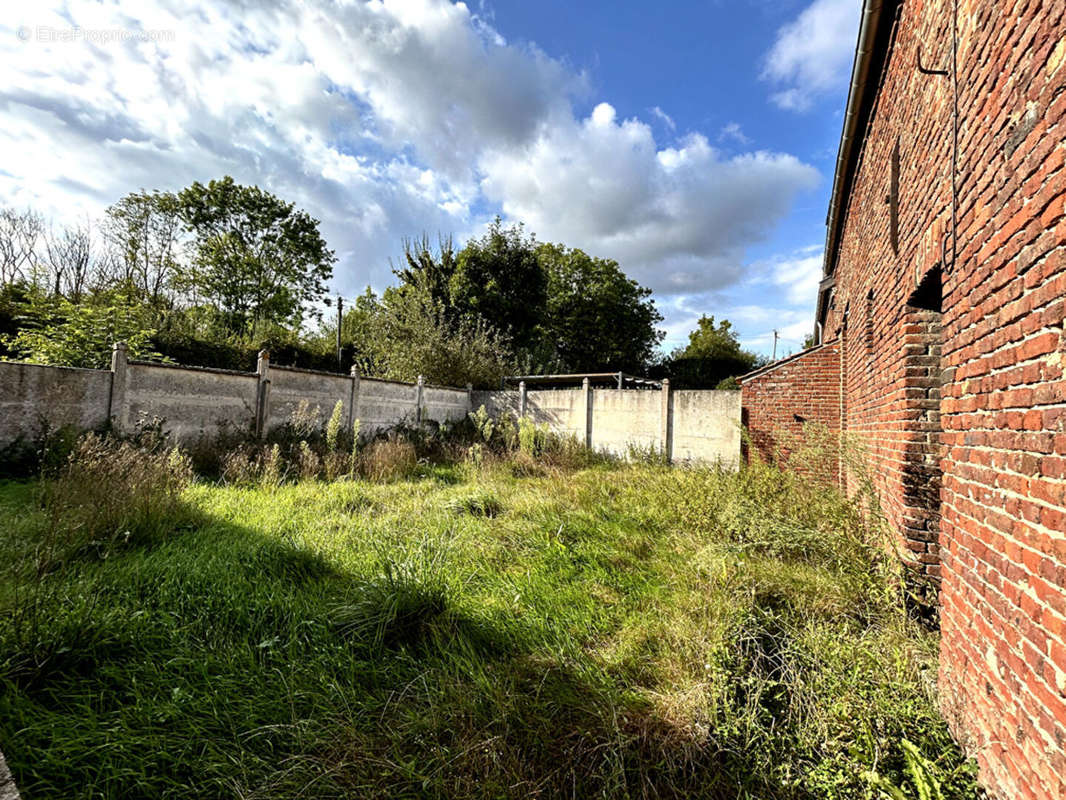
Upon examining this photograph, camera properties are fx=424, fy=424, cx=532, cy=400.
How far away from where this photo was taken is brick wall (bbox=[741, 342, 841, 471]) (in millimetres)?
6277

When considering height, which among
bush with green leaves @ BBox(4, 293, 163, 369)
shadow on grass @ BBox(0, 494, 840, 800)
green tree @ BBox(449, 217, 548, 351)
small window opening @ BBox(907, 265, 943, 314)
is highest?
green tree @ BBox(449, 217, 548, 351)

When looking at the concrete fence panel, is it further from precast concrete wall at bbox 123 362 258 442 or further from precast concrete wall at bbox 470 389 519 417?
precast concrete wall at bbox 123 362 258 442

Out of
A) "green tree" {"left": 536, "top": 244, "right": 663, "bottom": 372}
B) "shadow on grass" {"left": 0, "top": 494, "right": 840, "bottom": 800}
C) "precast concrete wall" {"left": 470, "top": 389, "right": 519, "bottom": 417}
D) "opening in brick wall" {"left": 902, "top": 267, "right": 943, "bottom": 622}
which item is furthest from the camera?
"green tree" {"left": 536, "top": 244, "right": 663, "bottom": 372}

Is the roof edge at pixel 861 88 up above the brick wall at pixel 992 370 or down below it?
above

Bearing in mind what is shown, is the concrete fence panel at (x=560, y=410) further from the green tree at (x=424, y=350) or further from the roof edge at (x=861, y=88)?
the roof edge at (x=861, y=88)

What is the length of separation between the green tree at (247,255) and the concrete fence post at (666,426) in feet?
67.6

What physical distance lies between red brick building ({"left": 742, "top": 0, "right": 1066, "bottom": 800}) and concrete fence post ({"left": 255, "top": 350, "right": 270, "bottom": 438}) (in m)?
9.24

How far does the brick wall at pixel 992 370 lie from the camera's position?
1254 millimetres

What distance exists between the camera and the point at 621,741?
1794mm

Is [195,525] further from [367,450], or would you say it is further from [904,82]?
[904,82]

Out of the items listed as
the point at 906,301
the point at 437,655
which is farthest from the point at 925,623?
the point at 437,655

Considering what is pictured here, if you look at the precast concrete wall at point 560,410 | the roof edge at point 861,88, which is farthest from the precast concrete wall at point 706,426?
the roof edge at point 861,88

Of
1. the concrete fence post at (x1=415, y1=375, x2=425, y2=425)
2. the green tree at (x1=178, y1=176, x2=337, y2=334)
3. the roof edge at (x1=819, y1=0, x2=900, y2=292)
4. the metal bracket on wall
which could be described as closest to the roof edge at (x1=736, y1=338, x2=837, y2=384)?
the roof edge at (x1=819, y1=0, x2=900, y2=292)

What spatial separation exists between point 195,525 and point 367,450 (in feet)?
12.2
